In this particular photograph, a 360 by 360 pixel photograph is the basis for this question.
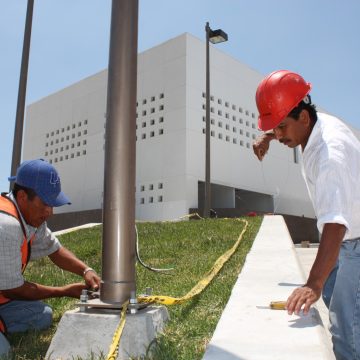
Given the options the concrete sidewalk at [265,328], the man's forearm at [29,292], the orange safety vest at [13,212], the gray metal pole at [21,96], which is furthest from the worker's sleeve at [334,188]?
the gray metal pole at [21,96]

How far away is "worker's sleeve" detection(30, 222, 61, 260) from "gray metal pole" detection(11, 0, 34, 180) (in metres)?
7.84

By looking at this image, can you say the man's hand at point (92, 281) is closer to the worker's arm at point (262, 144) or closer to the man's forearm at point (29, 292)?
the man's forearm at point (29, 292)

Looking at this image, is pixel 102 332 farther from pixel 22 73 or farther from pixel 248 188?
pixel 248 188

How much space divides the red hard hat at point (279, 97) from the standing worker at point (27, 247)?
65.5 inches

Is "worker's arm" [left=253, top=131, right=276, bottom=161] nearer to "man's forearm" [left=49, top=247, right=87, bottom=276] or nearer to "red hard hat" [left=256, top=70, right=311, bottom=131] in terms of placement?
"red hard hat" [left=256, top=70, right=311, bottom=131]

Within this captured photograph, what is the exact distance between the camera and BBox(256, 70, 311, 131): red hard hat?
282 centimetres

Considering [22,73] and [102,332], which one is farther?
[22,73]

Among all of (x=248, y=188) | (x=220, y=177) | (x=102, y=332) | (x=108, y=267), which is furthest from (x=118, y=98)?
(x=248, y=188)

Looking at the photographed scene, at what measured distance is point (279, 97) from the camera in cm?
283

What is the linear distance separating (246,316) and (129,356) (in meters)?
0.89

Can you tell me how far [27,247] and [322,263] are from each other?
227 cm

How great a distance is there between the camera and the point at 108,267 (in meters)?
2.89

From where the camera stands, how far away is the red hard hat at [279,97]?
2.82 meters

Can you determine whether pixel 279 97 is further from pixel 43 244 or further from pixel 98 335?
pixel 43 244
